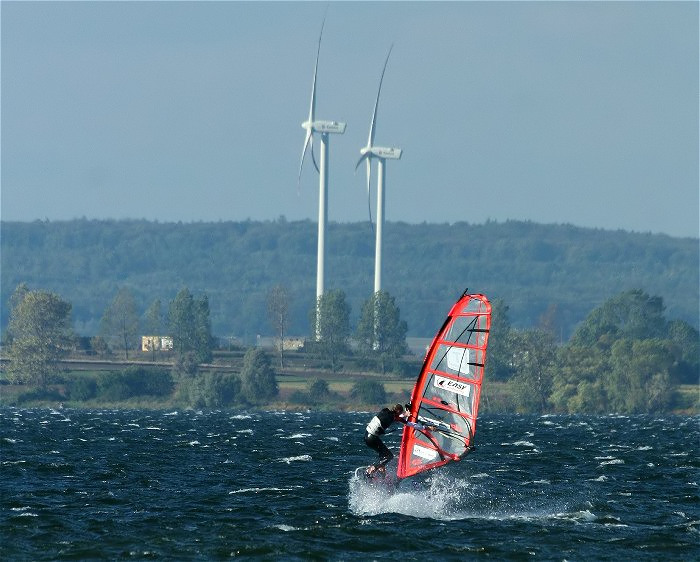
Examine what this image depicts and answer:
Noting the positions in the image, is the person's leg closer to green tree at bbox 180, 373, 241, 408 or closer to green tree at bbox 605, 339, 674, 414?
green tree at bbox 605, 339, 674, 414

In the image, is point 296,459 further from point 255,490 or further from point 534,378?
point 534,378

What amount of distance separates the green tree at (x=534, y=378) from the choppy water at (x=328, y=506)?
11585 centimetres

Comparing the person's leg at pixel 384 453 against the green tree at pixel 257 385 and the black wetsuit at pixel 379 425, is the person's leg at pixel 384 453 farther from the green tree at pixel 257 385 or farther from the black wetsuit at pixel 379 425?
the green tree at pixel 257 385

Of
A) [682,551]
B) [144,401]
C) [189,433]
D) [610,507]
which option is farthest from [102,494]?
[144,401]

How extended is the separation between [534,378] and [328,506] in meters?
148

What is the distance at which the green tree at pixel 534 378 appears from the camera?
186m

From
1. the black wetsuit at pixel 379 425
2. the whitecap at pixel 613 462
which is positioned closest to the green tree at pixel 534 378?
the whitecap at pixel 613 462

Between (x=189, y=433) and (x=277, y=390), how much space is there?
108 m

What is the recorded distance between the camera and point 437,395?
132 ft

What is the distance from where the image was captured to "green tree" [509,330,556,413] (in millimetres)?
185500

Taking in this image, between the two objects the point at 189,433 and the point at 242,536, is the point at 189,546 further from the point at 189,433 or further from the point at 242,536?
the point at 189,433

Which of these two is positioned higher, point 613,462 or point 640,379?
point 613,462

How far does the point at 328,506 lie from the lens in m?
42.5

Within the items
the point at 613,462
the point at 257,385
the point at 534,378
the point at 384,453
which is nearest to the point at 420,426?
the point at 384,453
